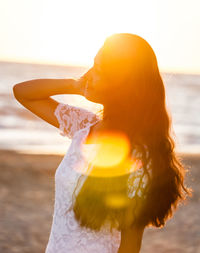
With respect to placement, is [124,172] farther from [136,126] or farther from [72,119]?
[72,119]

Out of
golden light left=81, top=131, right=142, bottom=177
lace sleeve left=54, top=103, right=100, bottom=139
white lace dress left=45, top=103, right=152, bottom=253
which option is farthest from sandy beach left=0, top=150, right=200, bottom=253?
golden light left=81, top=131, right=142, bottom=177

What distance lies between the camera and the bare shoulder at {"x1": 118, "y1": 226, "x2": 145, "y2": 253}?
209cm

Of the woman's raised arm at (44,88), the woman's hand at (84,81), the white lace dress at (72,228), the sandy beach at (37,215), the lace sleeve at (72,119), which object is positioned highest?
the woman's hand at (84,81)

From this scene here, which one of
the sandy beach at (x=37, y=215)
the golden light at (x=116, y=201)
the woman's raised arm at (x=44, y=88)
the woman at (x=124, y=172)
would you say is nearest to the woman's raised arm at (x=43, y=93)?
the woman's raised arm at (x=44, y=88)

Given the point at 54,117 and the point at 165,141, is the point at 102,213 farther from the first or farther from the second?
the point at 54,117

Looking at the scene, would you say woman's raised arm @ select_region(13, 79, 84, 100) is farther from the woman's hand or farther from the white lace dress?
the white lace dress

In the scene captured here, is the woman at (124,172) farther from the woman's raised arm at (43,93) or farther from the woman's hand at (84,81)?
the woman's raised arm at (43,93)

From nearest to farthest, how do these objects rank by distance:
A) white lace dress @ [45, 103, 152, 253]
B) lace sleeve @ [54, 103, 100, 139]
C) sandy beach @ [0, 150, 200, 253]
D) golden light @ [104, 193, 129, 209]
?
golden light @ [104, 193, 129, 209] → white lace dress @ [45, 103, 152, 253] → lace sleeve @ [54, 103, 100, 139] → sandy beach @ [0, 150, 200, 253]

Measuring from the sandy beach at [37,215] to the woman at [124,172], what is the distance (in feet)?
12.4

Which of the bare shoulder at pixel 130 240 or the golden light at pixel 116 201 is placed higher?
the golden light at pixel 116 201

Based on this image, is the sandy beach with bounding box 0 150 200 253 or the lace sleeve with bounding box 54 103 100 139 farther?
the sandy beach with bounding box 0 150 200 253

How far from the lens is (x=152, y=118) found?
84.2 inches

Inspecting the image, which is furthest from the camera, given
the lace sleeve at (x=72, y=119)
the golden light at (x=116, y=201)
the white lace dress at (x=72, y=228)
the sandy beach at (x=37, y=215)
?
the sandy beach at (x=37, y=215)

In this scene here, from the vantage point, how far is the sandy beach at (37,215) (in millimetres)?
6145
